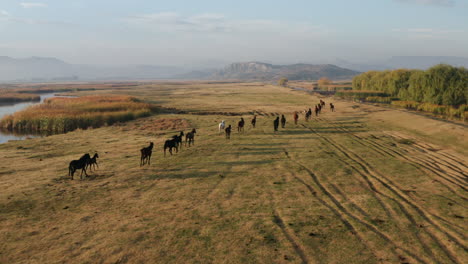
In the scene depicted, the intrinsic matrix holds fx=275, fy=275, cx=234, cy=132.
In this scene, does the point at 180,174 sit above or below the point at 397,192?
below

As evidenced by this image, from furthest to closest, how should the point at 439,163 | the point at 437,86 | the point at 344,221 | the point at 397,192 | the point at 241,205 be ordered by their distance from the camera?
the point at 437,86
the point at 439,163
the point at 397,192
the point at 241,205
the point at 344,221

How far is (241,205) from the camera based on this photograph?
13203 mm

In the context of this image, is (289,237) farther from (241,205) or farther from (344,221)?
(241,205)

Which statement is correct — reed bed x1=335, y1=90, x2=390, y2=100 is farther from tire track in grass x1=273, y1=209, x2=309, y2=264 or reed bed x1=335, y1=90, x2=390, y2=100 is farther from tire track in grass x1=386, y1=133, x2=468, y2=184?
tire track in grass x1=273, y1=209, x2=309, y2=264

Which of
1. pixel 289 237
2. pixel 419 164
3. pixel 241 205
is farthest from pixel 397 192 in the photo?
pixel 241 205

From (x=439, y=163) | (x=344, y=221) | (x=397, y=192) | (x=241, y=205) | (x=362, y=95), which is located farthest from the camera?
(x=362, y=95)

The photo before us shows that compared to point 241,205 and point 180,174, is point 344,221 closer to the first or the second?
point 241,205

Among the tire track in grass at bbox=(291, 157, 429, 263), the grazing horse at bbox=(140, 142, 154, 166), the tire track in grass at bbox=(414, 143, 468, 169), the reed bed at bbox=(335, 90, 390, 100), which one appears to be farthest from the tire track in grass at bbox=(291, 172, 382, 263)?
the reed bed at bbox=(335, 90, 390, 100)

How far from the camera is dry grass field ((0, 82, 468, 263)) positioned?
9.54 metres

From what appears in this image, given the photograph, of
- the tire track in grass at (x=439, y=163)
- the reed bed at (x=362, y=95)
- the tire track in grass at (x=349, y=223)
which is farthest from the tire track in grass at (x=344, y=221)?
the reed bed at (x=362, y=95)

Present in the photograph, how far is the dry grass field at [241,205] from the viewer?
9539mm

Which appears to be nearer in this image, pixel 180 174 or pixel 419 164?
pixel 180 174

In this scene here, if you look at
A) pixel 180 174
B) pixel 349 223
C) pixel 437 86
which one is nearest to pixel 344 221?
pixel 349 223

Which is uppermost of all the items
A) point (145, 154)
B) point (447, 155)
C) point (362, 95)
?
point (362, 95)
